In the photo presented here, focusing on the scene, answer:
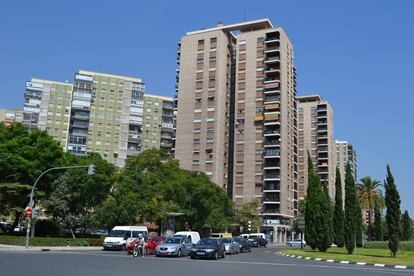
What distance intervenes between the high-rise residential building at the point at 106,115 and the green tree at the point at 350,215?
75661 millimetres

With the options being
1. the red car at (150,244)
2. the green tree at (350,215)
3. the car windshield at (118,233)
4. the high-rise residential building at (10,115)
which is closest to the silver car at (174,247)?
the red car at (150,244)

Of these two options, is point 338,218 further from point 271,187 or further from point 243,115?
point 243,115

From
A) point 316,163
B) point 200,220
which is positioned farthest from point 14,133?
point 316,163

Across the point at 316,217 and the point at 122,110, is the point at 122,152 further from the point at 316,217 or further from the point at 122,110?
the point at 316,217

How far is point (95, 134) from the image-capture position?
111 m

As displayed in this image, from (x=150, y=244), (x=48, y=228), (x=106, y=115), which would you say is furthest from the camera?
(x=106, y=115)

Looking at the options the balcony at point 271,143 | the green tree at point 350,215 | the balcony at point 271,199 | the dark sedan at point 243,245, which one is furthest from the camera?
the balcony at point 271,143

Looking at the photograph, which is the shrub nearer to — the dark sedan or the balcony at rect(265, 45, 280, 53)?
the dark sedan

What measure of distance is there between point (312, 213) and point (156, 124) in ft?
256

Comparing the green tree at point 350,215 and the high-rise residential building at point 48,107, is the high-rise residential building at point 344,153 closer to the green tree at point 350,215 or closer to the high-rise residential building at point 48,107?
the high-rise residential building at point 48,107

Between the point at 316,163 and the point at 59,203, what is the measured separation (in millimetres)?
94404

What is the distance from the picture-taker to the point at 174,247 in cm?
2950

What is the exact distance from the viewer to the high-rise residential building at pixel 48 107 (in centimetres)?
11022

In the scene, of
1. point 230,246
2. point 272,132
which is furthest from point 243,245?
point 272,132
